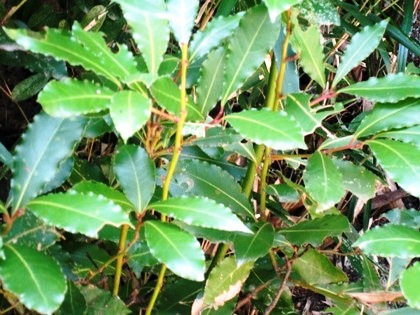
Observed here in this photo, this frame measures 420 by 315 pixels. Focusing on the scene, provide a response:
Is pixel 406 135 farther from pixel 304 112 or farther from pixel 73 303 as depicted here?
pixel 73 303

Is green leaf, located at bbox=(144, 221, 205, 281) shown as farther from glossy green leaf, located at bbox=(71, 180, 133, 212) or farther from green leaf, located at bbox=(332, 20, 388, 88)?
green leaf, located at bbox=(332, 20, 388, 88)

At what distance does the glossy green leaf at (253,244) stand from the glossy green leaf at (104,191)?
176mm

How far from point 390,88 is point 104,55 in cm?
33

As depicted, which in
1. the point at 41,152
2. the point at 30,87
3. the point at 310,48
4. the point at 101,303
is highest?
the point at 310,48

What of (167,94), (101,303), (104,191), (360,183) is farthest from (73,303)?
(360,183)

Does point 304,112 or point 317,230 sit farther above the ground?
point 304,112

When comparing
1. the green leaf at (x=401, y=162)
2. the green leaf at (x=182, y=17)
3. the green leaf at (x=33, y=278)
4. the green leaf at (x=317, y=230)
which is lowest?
the green leaf at (x=317, y=230)

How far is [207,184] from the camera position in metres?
0.77

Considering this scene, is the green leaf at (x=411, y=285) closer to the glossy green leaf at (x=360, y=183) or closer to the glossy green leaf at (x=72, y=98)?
the glossy green leaf at (x=360, y=183)

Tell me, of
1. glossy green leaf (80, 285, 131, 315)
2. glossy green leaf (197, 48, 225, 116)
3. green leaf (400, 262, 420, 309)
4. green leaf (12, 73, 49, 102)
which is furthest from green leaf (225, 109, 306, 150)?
green leaf (12, 73, 49, 102)

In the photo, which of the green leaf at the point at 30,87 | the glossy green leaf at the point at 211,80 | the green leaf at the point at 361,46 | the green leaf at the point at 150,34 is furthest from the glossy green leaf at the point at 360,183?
the green leaf at the point at 30,87

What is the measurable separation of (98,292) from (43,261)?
0.22 meters

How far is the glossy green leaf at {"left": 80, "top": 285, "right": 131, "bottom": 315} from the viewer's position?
72 centimetres

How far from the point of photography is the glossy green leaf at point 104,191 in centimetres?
60
